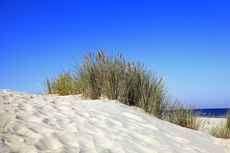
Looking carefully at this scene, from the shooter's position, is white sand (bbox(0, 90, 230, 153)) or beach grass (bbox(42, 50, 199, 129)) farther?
beach grass (bbox(42, 50, 199, 129))

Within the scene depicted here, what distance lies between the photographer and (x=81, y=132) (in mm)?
2594

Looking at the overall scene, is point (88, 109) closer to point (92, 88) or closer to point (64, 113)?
point (64, 113)

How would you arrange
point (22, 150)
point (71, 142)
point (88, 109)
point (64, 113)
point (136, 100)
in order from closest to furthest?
point (22, 150) → point (71, 142) → point (64, 113) → point (88, 109) → point (136, 100)

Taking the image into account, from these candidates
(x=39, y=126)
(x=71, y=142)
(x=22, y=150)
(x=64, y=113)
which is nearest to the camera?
(x=22, y=150)

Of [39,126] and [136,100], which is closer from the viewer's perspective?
[39,126]

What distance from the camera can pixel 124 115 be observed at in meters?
3.85

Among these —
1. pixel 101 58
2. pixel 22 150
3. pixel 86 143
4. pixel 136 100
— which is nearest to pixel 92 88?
pixel 101 58

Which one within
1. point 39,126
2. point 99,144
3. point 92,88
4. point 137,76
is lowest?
point 99,144

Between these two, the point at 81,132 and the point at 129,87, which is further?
the point at 129,87

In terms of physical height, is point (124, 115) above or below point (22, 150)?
above

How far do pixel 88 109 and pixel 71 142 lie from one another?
151 cm

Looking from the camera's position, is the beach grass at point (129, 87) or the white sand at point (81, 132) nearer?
the white sand at point (81, 132)

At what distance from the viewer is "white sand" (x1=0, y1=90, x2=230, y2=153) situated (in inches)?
83.4

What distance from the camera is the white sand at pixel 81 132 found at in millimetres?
2119
